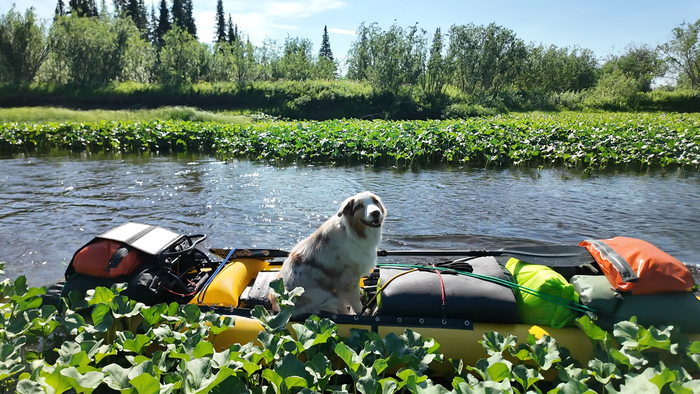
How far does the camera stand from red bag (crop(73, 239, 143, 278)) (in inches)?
161

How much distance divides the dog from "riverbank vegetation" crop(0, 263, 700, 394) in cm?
42

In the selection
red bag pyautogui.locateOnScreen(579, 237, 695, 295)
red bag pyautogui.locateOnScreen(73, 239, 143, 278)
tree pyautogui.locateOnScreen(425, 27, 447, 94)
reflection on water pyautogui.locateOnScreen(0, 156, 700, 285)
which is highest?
tree pyautogui.locateOnScreen(425, 27, 447, 94)

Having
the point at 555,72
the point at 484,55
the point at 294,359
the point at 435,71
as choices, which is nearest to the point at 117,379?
the point at 294,359

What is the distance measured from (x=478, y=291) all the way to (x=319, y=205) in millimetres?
6591

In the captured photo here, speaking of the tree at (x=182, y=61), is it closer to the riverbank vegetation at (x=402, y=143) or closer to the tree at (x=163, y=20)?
the tree at (x=163, y=20)

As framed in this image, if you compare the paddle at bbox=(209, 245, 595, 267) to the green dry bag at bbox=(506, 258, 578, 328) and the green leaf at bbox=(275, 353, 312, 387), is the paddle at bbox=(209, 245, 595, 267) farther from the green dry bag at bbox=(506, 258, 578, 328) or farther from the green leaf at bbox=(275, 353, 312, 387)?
the green leaf at bbox=(275, 353, 312, 387)

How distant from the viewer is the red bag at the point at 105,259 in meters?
4.09

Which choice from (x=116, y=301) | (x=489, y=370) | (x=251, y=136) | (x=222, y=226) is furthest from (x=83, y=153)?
(x=489, y=370)

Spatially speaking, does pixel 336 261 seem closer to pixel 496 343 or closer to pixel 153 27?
pixel 496 343

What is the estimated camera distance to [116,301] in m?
3.50

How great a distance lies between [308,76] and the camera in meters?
53.5

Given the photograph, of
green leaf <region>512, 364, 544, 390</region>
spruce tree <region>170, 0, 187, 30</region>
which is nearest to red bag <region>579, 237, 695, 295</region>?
green leaf <region>512, 364, 544, 390</region>

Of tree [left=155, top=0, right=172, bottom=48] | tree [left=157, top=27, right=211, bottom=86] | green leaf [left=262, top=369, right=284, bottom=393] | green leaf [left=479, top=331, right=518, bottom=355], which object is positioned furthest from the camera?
tree [left=155, top=0, right=172, bottom=48]

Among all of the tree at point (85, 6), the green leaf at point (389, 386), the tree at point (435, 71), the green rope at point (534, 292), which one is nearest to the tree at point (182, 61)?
the tree at point (85, 6)
